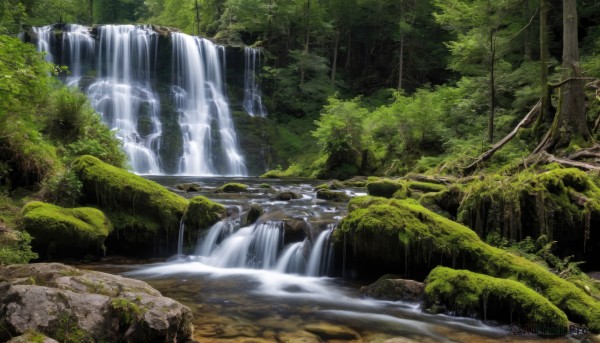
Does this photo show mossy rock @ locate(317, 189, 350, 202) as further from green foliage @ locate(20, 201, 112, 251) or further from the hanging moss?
green foliage @ locate(20, 201, 112, 251)

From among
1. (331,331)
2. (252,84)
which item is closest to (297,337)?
(331,331)

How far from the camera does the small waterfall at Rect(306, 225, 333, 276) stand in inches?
340

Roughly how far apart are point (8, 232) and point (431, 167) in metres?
14.8

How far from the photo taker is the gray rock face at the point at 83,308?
13.3 ft

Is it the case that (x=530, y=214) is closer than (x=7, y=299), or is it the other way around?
(x=7, y=299)

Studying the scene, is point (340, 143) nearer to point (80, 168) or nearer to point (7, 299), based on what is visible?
point (80, 168)

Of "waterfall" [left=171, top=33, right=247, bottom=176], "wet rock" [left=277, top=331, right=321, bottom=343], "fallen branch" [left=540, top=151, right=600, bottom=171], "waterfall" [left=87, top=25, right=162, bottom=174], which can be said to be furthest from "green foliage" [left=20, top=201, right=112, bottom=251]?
"waterfall" [left=171, top=33, right=247, bottom=176]

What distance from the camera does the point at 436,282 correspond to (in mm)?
6543

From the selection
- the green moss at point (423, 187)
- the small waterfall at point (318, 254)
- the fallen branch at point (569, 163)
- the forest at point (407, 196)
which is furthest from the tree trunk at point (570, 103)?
the small waterfall at point (318, 254)

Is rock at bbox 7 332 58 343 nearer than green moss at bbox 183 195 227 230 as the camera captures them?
Yes

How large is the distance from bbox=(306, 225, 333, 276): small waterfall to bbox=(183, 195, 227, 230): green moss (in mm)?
2551

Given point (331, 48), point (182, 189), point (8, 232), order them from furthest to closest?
point (331, 48) < point (182, 189) < point (8, 232)

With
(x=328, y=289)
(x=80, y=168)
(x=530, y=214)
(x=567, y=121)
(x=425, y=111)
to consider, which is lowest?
(x=328, y=289)

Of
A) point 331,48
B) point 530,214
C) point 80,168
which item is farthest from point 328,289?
point 331,48
